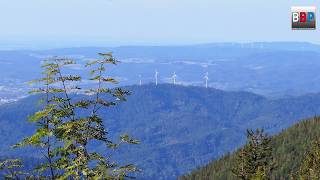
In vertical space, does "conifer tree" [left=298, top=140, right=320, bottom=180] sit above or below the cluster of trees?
below

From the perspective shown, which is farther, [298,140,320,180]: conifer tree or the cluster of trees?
[298,140,320,180]: conifer tree

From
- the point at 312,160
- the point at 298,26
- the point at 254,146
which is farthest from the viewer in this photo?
the point at 254,146

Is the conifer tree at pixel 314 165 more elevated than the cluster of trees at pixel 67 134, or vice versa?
the cluster of trees at pixel 67 134

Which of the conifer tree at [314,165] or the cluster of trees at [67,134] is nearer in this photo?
the cluster of trees at [67,134]

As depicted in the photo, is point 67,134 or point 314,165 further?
point 314,165

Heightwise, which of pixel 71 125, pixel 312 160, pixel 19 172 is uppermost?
pixel 71 125

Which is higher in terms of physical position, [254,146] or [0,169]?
[0,169]

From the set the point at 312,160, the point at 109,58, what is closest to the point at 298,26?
the point at 312,160

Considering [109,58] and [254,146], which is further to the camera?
[254,146]

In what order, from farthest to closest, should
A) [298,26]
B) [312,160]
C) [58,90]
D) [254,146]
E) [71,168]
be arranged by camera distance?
[254,146] → [312,160] → [298,26] → [58,90] → [71,168]

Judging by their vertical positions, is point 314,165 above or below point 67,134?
below

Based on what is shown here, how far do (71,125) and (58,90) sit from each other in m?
1.33

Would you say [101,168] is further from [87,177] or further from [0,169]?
[0,169]

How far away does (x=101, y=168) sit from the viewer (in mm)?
18359
